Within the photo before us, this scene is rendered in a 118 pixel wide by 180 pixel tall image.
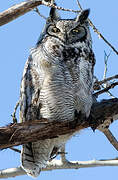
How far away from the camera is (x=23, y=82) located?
338cm

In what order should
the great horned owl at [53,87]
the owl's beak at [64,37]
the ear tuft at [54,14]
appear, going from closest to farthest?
the great horned owl at [53,87]
the owl's beak at [64,37]
the ear tuft at [54,14]

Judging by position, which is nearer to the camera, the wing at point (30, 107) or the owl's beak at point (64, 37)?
the wing at point (30, 107)

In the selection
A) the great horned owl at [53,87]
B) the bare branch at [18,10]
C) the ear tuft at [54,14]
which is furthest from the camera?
the ear tuft at [54,14]

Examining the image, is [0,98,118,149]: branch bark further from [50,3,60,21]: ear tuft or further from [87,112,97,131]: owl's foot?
[50,3,60,21]: ear tuft

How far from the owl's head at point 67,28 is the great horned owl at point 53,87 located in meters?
0.02

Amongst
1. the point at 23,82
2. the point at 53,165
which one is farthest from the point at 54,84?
the point at 53,165

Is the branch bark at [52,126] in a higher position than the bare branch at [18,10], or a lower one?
lower

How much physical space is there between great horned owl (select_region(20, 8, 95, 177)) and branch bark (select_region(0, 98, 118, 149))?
0.44 ft

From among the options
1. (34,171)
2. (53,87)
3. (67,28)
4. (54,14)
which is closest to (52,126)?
(53,87)

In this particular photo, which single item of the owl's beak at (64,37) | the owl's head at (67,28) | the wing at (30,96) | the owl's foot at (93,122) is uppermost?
the owl's head at (67,28)

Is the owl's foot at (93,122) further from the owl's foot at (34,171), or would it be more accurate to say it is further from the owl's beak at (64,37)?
the owl's beak at (64,37)

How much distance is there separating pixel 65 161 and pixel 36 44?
3.93ft

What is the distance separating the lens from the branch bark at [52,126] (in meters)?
2.68

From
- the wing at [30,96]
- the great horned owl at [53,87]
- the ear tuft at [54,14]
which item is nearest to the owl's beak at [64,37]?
the great horned owl at [53,87]
